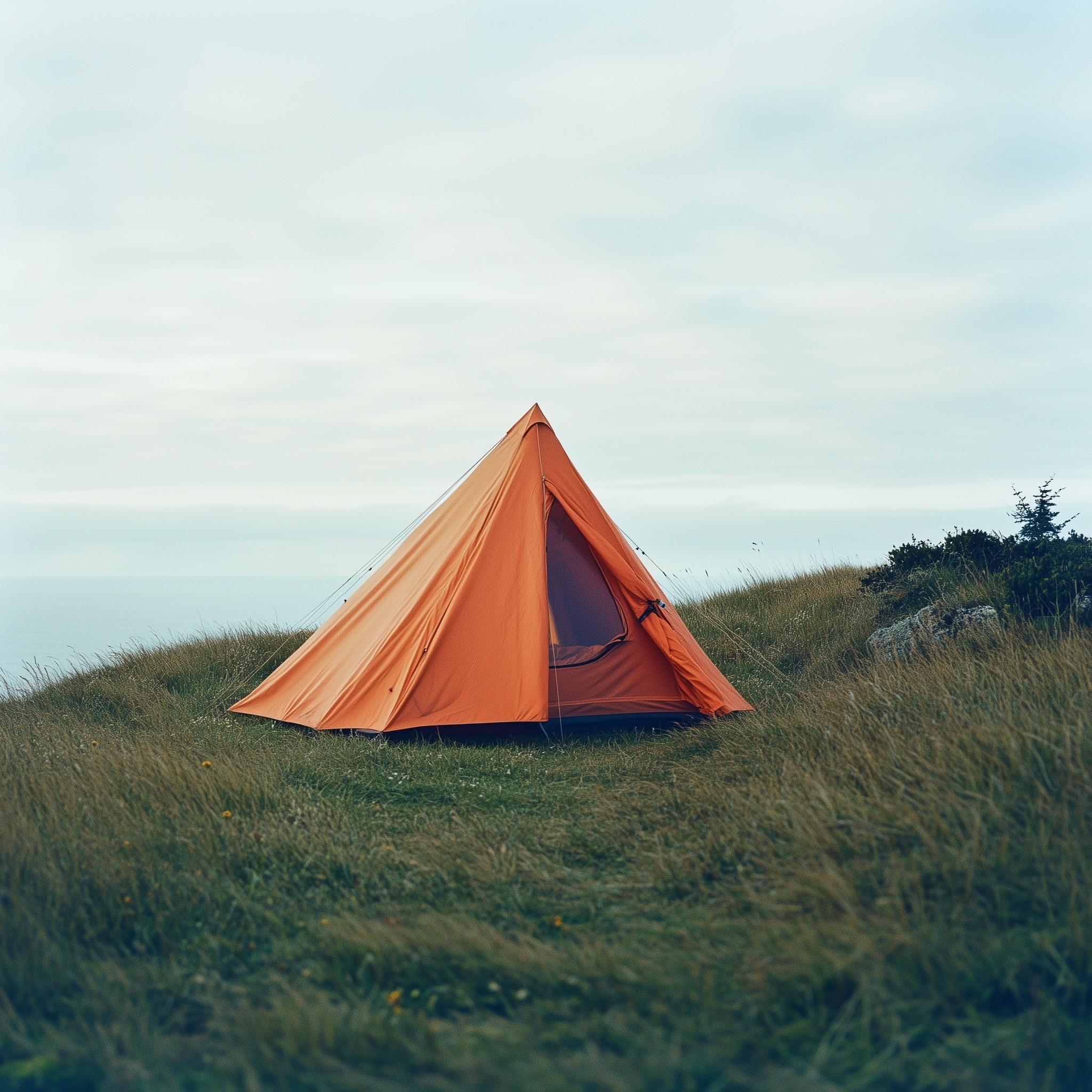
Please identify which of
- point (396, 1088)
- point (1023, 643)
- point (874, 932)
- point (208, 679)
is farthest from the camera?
point (208, 679)

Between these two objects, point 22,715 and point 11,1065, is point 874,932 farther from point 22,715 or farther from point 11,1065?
point 22,715

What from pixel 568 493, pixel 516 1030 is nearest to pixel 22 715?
pixel 568 493

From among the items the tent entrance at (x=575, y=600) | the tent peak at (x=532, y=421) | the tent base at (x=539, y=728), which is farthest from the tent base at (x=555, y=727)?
the tent peak at (x=532, y=421)

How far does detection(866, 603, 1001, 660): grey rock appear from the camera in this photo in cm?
623

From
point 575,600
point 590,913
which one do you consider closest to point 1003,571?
point 575,600

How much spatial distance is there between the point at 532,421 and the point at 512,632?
5.35 ft

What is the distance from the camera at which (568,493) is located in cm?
652

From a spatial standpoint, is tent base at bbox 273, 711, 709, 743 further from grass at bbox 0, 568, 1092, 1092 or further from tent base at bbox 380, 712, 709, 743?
grass at bbox 0, 568, 1092, 1092

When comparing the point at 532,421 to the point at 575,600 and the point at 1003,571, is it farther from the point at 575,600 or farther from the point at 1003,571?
the point at 1003,571

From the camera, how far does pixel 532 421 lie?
6641mm

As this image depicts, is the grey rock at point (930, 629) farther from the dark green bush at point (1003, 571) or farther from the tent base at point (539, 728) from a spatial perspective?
the tent base at point (539, 728)

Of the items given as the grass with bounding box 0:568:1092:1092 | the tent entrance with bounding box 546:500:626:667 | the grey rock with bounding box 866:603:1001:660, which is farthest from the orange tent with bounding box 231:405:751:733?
the grey rock with bounding box 866:603:1001:660

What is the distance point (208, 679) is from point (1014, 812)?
7.00 m

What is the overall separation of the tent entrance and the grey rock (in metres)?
2.05
